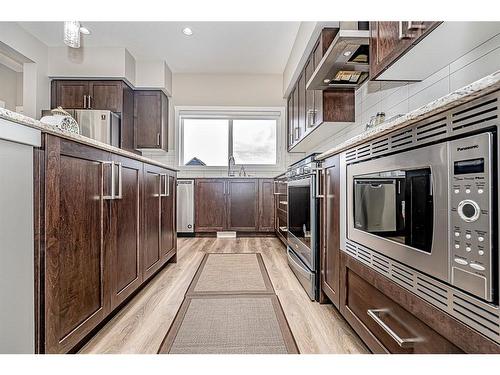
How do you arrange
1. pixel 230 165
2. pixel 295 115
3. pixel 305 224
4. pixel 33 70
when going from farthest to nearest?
pixel 230 165
pixel 295 115
pixel 33 70
pixel 305 224

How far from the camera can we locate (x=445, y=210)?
2.60ft

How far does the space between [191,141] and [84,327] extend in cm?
420

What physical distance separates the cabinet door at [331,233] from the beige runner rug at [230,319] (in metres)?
0.31

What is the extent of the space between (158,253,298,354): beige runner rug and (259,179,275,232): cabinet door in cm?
205

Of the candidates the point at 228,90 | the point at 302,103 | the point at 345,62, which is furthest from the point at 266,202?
the point at 345,62

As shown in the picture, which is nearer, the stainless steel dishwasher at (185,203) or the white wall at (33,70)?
the white wall at (33,70)

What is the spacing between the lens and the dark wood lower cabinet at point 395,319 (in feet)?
2.46

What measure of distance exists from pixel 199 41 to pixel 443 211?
3.97m

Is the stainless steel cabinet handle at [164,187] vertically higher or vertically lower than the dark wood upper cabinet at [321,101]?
lower

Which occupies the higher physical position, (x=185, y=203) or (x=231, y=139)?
(x=231, y=139)

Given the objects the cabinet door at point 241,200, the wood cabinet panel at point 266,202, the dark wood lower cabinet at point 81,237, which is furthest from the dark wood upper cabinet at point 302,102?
the dark wood lower cabinet at point 81,237

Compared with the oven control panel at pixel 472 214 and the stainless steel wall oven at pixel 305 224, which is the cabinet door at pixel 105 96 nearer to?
the stainless steel wall oven at pixel 305 224

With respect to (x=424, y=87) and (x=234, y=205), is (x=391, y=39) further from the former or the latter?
(x=234, y=205)
